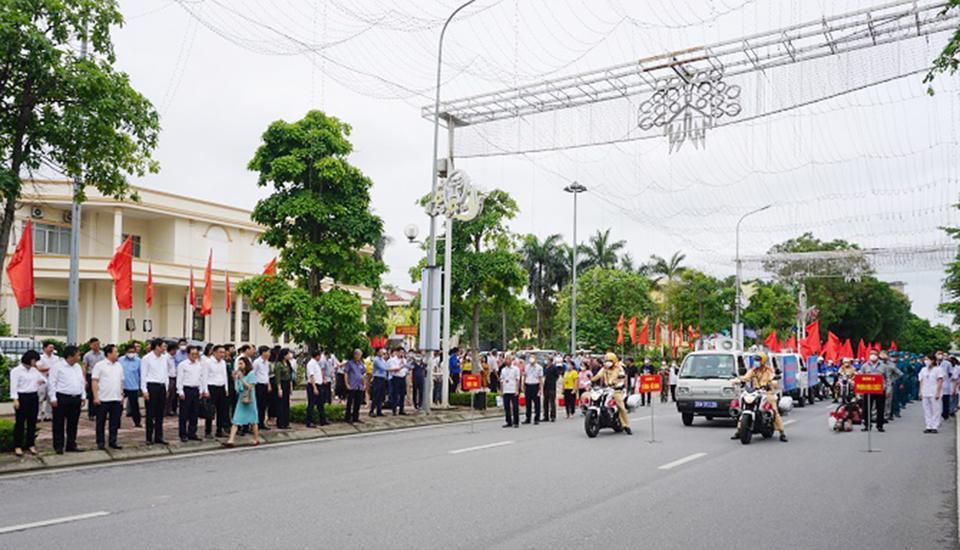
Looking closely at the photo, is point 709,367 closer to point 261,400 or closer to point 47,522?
point 261,400

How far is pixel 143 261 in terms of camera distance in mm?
40500

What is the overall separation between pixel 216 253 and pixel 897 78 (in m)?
37.5

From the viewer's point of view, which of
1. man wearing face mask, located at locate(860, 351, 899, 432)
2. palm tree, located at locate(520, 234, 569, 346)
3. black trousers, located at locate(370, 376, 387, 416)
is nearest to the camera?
man wearing face mask, located at locate(860, 351, 899, 432)

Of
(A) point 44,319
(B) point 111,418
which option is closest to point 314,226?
(B) point 111,418

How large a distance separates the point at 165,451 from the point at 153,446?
285 mm

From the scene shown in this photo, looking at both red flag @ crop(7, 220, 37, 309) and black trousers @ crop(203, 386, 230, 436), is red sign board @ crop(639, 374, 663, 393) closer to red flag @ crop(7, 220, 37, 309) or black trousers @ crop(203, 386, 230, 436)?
black trousers @ crop(203, 386, 230, 436)

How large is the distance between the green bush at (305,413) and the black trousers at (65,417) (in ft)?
20.7

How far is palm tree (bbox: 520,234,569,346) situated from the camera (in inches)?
2643

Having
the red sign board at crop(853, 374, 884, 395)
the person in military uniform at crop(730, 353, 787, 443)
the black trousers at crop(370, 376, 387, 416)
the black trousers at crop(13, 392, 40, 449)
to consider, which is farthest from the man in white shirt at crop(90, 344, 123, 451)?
the red sign board at crop(853, 374, 884, 395)

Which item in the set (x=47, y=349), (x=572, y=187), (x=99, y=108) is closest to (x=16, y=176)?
(x=99, y=108)

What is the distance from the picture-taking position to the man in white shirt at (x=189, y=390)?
15219 millimetres

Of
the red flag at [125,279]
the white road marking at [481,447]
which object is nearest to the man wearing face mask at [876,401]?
the white road marking at [481,447]

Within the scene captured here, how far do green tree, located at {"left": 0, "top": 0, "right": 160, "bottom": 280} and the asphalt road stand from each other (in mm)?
5327

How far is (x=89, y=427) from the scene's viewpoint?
17391 mm
